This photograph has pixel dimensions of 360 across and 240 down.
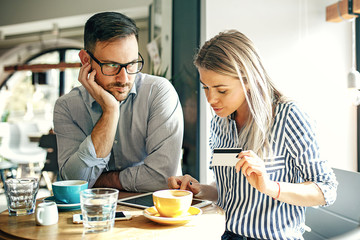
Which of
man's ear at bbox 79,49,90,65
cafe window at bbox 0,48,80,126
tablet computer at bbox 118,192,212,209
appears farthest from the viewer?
cafe window at bbox 0,48,80,126

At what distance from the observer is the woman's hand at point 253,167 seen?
1067mm

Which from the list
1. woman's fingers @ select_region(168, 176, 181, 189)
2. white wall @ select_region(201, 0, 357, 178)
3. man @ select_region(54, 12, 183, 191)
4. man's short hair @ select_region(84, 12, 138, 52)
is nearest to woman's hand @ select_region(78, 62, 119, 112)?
man @ select_region(54, 12, 183, 191)

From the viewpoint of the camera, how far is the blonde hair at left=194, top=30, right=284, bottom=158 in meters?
1.31

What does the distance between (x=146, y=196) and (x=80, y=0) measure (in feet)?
19.4

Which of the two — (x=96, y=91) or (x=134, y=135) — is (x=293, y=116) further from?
(x=96, y=91)

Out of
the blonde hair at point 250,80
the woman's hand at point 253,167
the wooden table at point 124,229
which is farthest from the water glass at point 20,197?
the blonde hair at point 250,80

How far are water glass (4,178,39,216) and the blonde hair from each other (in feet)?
2.46

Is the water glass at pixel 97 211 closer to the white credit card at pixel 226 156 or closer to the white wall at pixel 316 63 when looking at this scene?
the white credit card at pixel 226 156

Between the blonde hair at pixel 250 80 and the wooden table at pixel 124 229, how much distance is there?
1.21 feet

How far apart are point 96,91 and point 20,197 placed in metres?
0.66

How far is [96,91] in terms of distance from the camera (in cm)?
165

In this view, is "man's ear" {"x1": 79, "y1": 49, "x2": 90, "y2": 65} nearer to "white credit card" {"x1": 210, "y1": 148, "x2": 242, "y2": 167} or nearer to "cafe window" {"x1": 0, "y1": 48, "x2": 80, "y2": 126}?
"white credit card" {"x1": 210, "y1": 148, "x2": 242, "y2": 167}

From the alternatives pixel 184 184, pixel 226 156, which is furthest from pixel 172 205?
pixel 184 184

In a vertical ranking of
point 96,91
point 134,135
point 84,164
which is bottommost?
point 84,164
